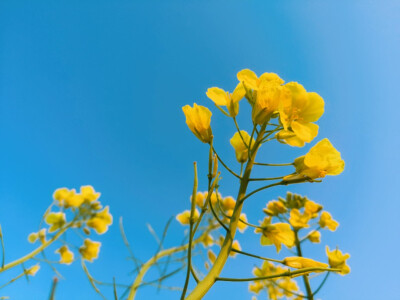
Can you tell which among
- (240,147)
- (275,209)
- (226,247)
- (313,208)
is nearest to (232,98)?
(240,147)

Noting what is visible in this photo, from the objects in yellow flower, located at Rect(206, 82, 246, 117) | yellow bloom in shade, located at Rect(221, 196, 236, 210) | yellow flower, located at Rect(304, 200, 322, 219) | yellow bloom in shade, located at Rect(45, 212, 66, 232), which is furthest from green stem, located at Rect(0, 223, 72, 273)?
yellow flower, located at Rect(304, 200, 322, 219)

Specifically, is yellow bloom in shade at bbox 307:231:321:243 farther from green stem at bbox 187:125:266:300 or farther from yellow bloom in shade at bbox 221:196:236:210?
green stem at bbox 187:125:266:300

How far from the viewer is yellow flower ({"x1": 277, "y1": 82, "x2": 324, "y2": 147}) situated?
1.10 m

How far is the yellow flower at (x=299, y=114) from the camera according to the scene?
43.5 inches

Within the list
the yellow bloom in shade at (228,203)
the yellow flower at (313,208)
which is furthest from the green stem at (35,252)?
the yellow flower at (313,208)

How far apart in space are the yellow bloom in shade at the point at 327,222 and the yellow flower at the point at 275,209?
423 mm

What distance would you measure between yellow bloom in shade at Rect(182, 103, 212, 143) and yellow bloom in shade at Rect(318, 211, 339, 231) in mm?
2125

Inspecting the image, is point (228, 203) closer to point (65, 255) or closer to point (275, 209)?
point (275, 209)

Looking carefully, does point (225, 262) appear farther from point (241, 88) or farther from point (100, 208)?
point (100, 208)

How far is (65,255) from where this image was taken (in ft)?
9.77

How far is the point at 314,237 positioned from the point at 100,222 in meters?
2.29

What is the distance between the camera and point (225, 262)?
0.90m

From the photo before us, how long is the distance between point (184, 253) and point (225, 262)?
6.08 ft

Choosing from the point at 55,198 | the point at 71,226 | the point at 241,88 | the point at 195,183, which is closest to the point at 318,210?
the point at 241,88
